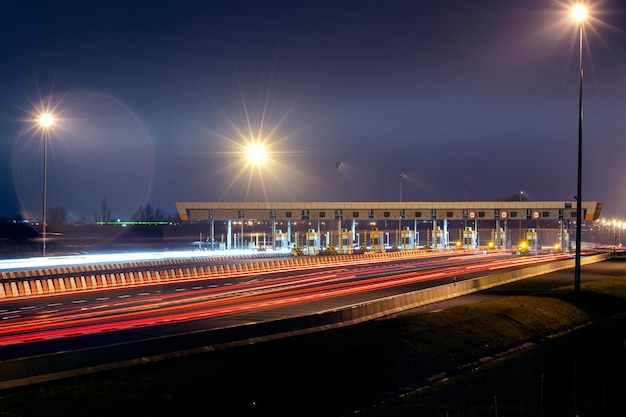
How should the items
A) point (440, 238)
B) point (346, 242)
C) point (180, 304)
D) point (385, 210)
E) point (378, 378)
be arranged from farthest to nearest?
1. point (440, 238)
2. point (346, 242)
3. point (385, 210)
4. point (180, 304)
5. point (378, 378)

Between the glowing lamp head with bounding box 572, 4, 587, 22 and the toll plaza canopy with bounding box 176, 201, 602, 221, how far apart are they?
63.8 metres

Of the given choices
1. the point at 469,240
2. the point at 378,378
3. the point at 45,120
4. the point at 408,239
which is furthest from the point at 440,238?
the point at 378,378

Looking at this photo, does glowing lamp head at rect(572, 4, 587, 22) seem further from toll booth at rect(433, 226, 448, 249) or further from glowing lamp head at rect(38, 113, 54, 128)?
toll booth at rect(433, 226, 448, 249)

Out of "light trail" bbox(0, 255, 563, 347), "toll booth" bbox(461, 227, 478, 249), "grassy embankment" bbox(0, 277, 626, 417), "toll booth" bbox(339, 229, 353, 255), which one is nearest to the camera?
"grassy embankment" bbox(0, 277, 626, 417)

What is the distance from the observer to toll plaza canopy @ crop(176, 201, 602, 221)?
99562 millimetres

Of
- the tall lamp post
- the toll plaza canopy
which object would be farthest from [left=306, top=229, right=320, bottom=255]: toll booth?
the tall lamp post

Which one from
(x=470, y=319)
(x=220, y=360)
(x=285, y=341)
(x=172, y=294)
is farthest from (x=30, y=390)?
(x=172, y=294)

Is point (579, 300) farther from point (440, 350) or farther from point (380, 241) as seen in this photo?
point (380, 241)

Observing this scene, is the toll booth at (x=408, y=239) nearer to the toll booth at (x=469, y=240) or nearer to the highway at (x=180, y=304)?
the toll booth at (x=469, y=240)

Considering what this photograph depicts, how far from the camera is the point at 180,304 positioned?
37.2 m

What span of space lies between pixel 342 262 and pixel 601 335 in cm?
4739

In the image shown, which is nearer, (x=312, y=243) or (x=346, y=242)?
(x=312, y=243)

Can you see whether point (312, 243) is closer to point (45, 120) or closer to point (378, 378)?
point (45, 120)

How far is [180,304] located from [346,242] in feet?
239
